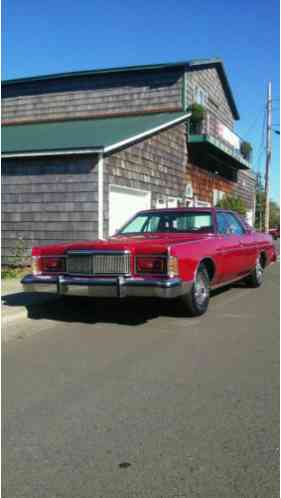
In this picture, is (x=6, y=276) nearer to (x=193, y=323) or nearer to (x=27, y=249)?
(x=27, y=249)

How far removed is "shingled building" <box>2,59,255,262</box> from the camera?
1173 cm

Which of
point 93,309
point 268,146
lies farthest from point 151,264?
point 268,146

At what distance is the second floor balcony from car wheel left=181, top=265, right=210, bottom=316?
42.8ft

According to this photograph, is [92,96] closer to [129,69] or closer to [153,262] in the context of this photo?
[129,69]

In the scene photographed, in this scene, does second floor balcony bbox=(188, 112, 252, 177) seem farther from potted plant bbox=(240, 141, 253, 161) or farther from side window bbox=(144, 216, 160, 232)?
side window bbox=(144, 216, 160, 232)

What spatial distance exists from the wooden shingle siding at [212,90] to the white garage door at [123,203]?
704 cm

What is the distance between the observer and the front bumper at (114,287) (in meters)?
5.79

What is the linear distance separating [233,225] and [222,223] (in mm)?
615

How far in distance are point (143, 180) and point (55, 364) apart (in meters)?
10.0

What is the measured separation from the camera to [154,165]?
1516 cm

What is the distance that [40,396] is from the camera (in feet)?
12.6

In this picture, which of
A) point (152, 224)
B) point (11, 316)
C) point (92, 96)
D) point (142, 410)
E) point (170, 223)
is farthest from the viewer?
point (92, 96)

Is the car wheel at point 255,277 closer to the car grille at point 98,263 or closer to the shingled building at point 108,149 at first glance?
the shingled building at point 108,149

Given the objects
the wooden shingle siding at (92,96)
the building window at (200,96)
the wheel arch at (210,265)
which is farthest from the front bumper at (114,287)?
the building window at (200,96)
